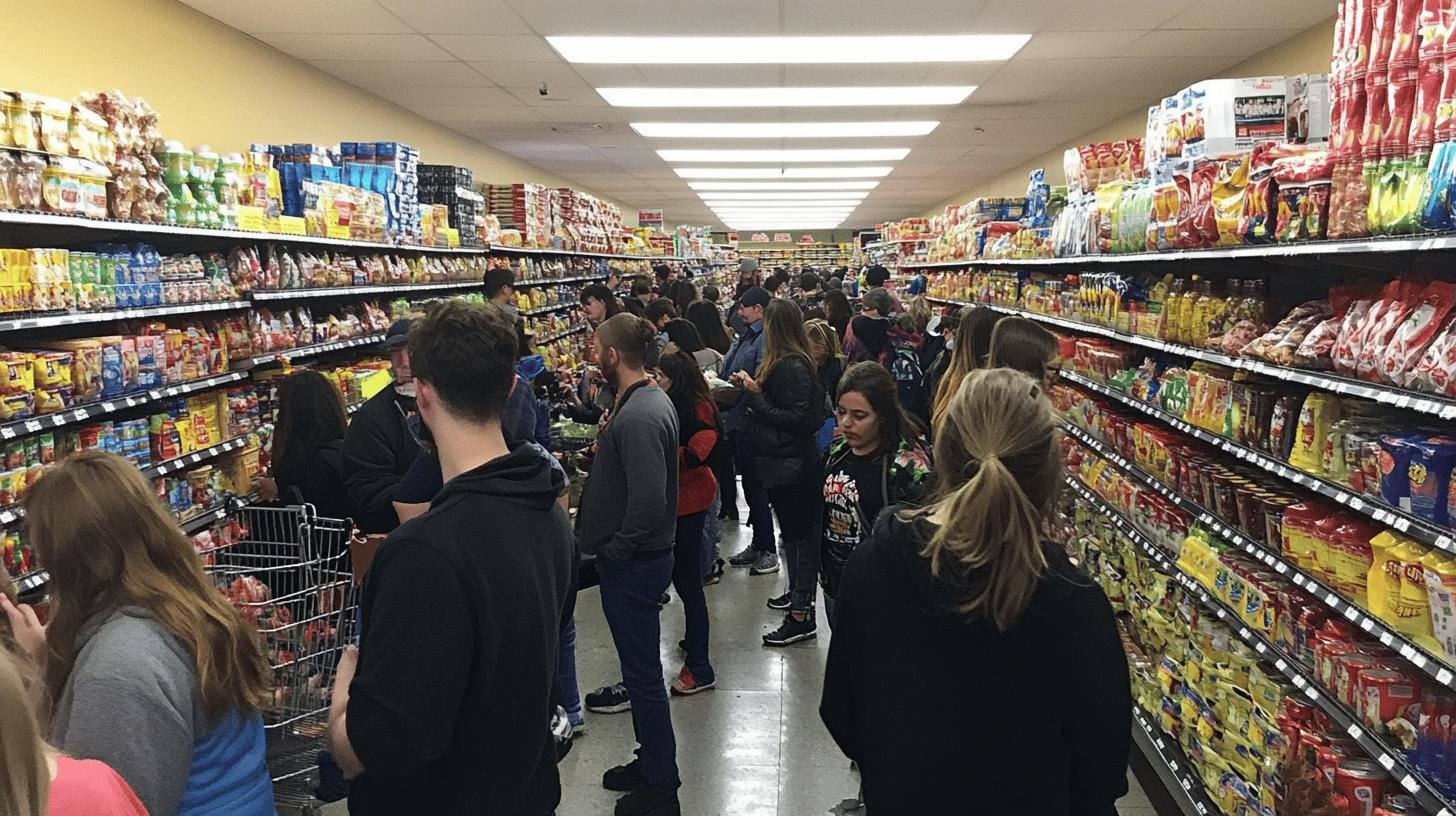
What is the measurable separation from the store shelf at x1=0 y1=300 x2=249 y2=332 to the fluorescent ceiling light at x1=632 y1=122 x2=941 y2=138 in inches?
264

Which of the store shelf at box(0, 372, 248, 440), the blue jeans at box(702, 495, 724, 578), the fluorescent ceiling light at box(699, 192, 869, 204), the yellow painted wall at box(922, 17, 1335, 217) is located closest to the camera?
the store shelf at box(0, 372, 248, 440)

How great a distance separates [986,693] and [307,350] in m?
4.58

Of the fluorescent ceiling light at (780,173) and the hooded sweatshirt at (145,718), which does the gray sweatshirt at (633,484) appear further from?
the fluorescent ceiling light at (780,173)

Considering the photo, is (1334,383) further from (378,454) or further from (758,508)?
(758,508)

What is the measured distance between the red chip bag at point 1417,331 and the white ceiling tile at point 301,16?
17.9 ft

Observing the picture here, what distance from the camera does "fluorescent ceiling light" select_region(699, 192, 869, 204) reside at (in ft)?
66.1

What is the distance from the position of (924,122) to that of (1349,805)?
29.6 feet

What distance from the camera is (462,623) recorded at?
5.68 feet

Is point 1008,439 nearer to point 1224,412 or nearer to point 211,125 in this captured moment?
point 1224,412

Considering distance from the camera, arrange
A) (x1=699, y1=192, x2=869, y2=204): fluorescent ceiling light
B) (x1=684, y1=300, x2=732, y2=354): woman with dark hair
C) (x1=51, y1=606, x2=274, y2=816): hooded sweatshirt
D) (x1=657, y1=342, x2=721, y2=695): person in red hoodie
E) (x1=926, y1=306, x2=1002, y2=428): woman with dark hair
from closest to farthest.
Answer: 1. (x1=51, y1=606, x2=274, y2=816): hooded sweatshirt
2. (x1=657, y1=342, x2=721, y2=695): person in red hoodie
3. (x1=926, y1=306, x2=1002, y2=428): woman with dark hair
4. (x1=684, y1=300, x2=732, y2=354): woman with dark hair
5. (x1=699, y1=192, x2=869, y2=204): fluorescent ceiling light

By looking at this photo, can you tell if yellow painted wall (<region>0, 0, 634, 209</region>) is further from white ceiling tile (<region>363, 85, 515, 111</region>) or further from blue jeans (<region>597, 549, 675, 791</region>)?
blue jeans (<region>597, 549, 675, 791</region>)

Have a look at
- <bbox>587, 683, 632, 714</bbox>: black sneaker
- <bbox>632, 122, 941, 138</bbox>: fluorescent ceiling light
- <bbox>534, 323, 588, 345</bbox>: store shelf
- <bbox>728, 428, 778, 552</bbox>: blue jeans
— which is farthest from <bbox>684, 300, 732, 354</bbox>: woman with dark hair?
<bbox>587, 683, 632, 714</bbox>: black sneaker

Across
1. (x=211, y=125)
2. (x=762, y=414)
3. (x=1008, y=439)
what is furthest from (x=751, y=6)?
(x=1008, y=439)

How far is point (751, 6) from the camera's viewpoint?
19.7 ft
